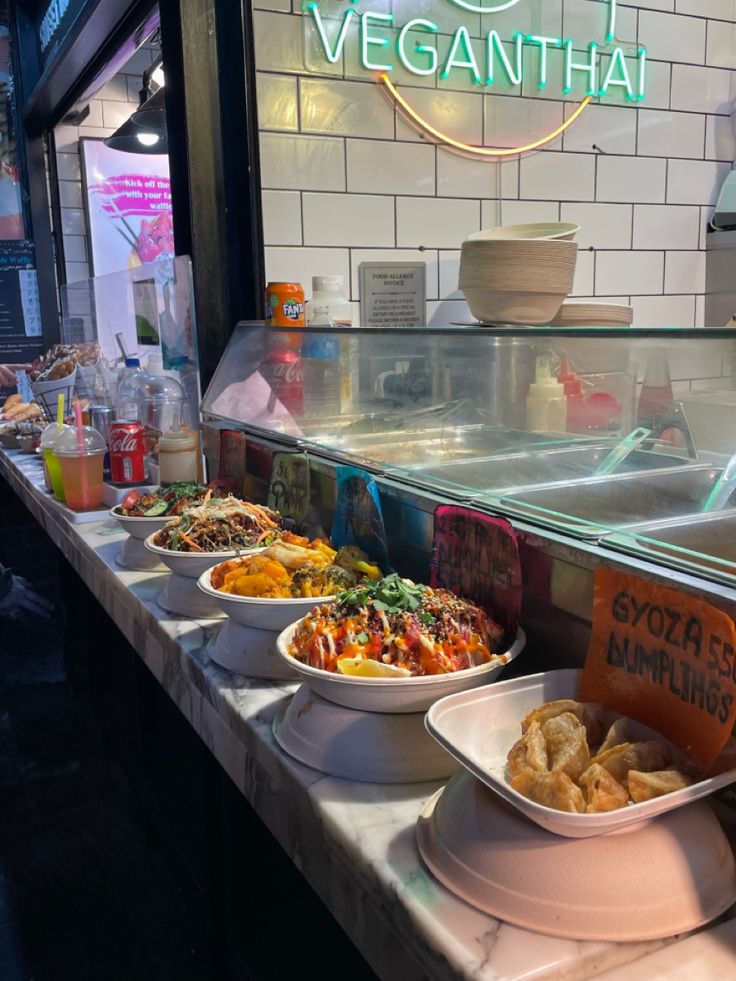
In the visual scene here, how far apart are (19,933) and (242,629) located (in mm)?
1397

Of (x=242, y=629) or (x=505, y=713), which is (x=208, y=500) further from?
(x=505, y=713)

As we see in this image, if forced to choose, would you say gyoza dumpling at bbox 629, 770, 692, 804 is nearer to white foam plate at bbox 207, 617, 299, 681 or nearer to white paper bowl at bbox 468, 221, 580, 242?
white foam plate at bbox 207, 617, 299, 681

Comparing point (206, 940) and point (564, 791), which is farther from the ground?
point (564, 791)

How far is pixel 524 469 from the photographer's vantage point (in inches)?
66.8

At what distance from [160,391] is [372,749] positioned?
8.05 feet

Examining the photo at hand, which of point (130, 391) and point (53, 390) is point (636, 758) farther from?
point (53, 390)

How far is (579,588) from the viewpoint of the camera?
3.94 ft

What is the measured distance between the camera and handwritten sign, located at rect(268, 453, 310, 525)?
1920 millimetres

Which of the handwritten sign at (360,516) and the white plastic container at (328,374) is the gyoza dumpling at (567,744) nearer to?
the handwritten sign at (360,516)

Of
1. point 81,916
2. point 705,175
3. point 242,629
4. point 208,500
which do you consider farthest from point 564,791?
point 705,175

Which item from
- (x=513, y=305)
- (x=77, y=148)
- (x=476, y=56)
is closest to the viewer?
(x=513, y=305)

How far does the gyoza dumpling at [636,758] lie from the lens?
0.90 m

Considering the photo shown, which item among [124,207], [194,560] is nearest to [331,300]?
[194,560]

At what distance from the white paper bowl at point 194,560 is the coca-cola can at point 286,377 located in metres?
0.77
